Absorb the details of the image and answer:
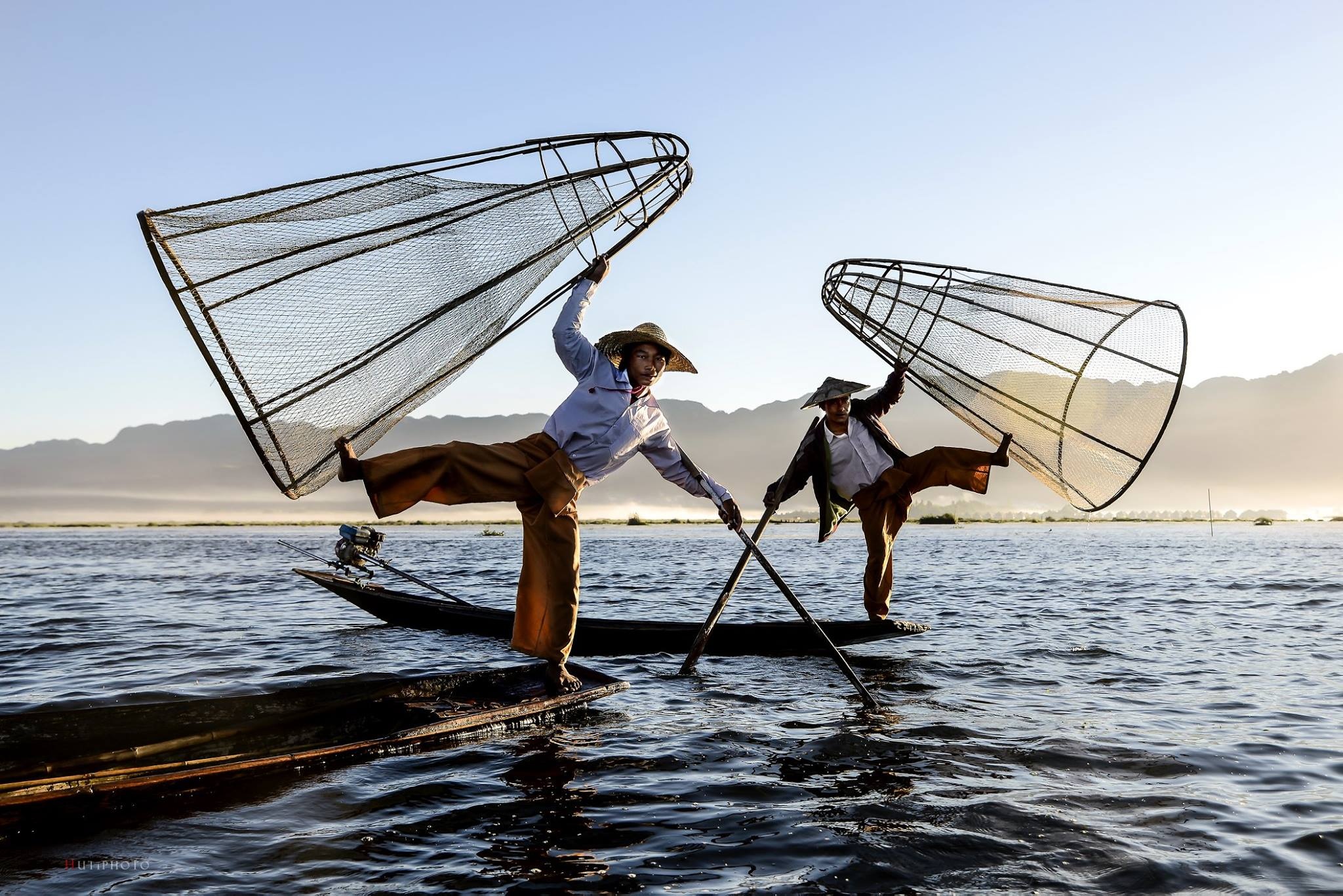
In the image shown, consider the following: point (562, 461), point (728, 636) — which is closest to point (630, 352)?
point (562, 461)

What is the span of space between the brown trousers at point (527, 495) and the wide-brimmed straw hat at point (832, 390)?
390 centimetres

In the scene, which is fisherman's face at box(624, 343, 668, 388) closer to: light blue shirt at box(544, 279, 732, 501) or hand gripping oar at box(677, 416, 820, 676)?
light blue shirt at box(544, 279, 732, 501)

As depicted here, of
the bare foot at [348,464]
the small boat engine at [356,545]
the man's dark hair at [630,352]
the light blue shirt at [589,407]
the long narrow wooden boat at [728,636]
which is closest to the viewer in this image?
the bare foot at [348,464]

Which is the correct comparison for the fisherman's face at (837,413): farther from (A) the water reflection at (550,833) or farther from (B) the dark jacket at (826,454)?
(A) the water reflection at (550,833)

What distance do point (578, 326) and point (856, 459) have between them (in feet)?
14.7

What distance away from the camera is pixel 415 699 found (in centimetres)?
640

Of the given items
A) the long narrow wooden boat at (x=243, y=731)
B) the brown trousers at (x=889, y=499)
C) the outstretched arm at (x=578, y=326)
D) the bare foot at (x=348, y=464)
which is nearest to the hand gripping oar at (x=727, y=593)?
the brown trousers at (x=889, y=499)

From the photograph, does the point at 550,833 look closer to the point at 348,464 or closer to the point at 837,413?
the point at 348,464

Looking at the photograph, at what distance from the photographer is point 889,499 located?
9555 mm

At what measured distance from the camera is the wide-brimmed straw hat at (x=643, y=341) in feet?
21.0

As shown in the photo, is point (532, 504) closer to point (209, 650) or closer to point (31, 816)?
point (31, 816)

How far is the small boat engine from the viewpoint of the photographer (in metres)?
14.8

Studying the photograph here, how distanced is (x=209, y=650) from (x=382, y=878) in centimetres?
820

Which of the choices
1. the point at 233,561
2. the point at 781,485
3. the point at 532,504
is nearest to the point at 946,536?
the point at 233,561
